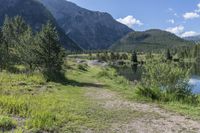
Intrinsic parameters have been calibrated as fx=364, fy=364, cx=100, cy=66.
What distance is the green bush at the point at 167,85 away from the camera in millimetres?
28500

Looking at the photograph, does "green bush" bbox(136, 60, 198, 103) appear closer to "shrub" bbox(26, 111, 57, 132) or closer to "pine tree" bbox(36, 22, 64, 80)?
"shrub" bbox(26, 111, 57, 132)

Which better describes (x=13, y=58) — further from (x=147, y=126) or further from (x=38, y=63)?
(x=147, y=126)

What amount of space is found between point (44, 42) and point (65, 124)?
35177 millimetres

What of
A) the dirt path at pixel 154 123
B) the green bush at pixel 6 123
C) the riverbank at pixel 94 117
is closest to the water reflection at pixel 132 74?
the riverbank at pixel 94 117

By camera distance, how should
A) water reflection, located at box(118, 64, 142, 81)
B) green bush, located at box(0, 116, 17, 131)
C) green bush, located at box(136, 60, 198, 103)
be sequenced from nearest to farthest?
1. green bush, located at box(0, 116, 17, 131)
2. green bush, located at box(136, 60, 198, 103)
3. water reflection, located at box(118, 64, 142, 81)

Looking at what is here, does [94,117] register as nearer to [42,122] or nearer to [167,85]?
[42,122]

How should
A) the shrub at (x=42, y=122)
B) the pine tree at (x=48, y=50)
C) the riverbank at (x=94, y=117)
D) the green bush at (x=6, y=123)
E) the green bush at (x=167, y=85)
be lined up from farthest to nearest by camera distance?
the pine tree at (x=48, y=50)
the green bush at (x=167, y=85)
the riverbank at (x=94, y=117)
the shrub at (x=42, y=122)
the green bush at (x=6, y=123)

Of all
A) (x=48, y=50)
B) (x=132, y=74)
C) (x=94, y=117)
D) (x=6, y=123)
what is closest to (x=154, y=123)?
(x=94, y=117)

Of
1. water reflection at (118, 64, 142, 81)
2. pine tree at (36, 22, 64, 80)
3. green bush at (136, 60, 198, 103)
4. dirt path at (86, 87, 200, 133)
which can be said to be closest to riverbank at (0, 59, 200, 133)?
dirt path at (86, 87, 200, 133)

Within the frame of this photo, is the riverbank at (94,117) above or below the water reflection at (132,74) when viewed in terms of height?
above

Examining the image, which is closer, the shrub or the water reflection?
the shrub

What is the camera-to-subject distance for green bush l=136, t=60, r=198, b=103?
93.5ft

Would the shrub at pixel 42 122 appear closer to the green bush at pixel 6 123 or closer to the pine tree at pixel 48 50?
Result: the green bush at pixel 6 123

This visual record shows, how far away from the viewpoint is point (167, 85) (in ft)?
98.0
